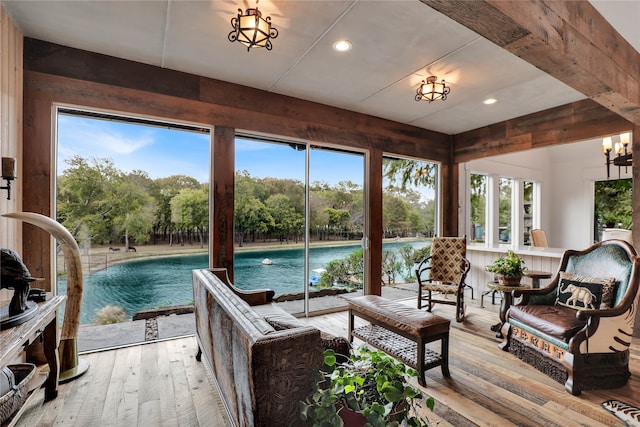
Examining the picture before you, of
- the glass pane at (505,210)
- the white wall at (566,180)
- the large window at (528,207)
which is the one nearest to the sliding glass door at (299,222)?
the glass pane at (505,210)

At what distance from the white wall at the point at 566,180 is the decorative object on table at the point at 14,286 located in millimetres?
7334

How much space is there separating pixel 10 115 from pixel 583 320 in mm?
4866

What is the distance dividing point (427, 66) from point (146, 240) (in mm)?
3464

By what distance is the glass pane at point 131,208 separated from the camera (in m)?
3.08

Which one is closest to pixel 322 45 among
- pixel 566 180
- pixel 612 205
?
pixel 566 180

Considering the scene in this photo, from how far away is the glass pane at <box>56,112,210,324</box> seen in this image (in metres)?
3.08

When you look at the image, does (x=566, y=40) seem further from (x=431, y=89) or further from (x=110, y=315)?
(x=110, y=315)

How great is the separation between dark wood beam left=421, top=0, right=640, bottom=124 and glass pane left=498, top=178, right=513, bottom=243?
3.81 metres

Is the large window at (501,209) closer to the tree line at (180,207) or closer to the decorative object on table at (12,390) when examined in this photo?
the tree line at (180,207)

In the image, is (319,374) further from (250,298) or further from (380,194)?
(380,194)

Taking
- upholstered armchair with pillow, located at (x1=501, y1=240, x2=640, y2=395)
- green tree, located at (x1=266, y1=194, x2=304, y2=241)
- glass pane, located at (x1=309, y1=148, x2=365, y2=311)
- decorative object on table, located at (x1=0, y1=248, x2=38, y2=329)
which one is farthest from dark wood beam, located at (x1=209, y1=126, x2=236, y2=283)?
upholstered armchair with pillow, located at (x1=501, y1=240, x2=640, y2=395)

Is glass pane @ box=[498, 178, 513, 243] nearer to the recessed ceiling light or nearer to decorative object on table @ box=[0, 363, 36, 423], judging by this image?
the recessed ceiling light

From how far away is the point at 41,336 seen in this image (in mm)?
2232

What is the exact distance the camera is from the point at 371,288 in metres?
4.68
